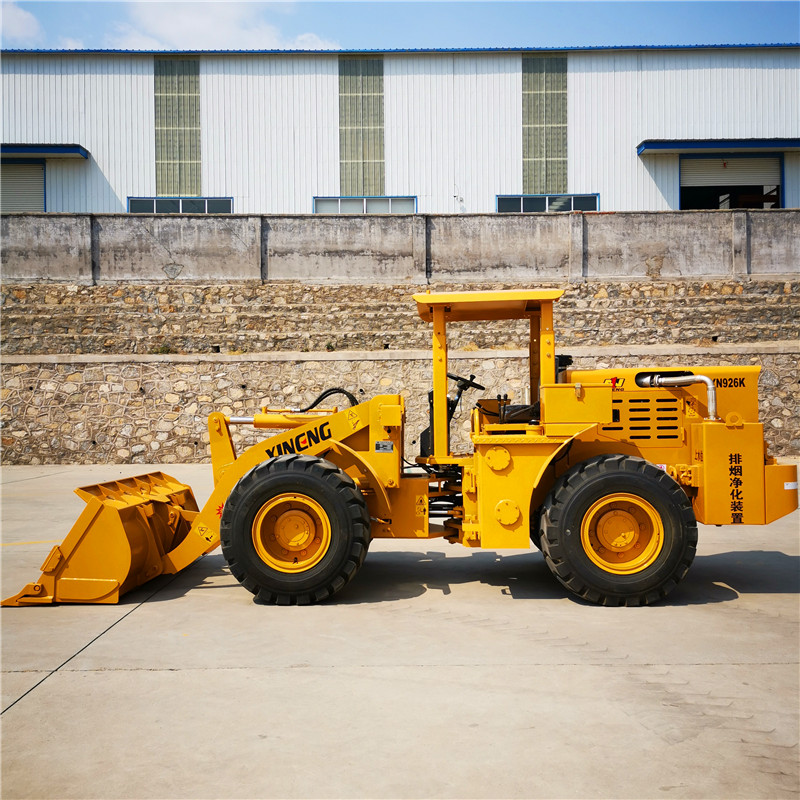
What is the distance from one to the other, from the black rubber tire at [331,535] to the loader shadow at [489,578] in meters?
0.34

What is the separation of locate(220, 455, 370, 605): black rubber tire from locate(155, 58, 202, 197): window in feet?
65.7

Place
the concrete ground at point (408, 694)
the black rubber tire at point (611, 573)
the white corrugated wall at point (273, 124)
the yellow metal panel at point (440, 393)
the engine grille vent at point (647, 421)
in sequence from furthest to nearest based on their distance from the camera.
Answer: the white corrugated wall at point (273, 124), the yellow metal panel at point (440, 393), the engine grille vent at point (647, 421), the black rubber tire at point (611, 573), the concrete ground at point (408, 694)

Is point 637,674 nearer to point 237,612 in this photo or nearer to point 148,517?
point 237,612

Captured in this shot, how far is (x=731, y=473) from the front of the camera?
612cm

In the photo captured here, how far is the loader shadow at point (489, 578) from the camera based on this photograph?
21.0 feet

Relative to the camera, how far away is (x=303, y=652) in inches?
194

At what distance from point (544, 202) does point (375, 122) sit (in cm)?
571

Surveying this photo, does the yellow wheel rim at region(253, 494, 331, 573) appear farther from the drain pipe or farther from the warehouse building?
the warehouse building

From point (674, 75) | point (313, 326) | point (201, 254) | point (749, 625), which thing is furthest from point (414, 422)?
point (674, 75)

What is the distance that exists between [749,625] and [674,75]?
895 inches

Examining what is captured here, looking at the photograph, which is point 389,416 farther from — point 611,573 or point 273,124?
point 273,124

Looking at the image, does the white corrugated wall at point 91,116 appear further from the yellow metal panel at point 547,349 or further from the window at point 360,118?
the yellow metal panel at point 547,349

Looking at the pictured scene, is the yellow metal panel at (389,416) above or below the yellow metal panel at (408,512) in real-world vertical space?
above

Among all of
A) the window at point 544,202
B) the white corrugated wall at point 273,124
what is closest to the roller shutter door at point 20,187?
the white corrugated wall at point 273,124
